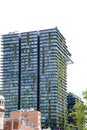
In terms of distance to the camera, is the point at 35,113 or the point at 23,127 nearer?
the point at 23,127

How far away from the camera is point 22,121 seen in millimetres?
108625

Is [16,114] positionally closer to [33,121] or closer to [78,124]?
[33,121]

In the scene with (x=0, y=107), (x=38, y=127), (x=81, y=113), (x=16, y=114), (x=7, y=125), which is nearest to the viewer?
(x=81, y=113)

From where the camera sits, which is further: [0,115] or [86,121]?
[0,115]

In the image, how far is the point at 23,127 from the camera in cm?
10706

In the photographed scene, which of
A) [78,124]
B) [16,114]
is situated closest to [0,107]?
[16,114]

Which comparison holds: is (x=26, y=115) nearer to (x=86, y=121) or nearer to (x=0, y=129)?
(x=0, y=129)

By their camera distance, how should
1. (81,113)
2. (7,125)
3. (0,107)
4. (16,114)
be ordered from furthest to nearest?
(16,114)
(7,125)
(0,107)
(81,113)

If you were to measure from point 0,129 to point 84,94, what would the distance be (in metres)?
70.0

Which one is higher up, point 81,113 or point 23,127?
point 23,127

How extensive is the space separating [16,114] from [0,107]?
25757 millimetres

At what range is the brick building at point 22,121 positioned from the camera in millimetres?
102062

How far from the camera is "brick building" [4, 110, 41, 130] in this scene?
335 ft

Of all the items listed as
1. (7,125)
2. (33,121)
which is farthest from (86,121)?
(33,121)
